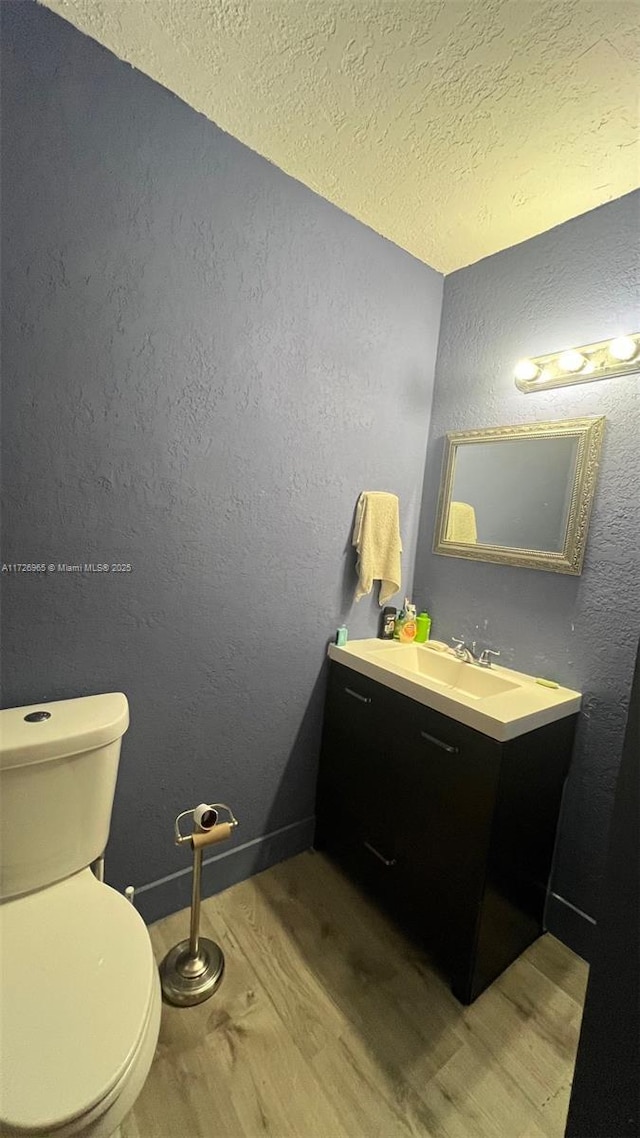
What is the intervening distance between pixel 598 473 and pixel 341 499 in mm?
869

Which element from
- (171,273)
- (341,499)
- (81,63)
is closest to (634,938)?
(341,499)

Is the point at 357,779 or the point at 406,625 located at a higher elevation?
the point at 406,625

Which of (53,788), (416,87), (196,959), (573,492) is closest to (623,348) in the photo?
(573,492)

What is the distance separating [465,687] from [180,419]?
1.38m

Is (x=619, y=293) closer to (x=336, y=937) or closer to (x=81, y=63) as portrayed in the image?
(x=81, y=63)

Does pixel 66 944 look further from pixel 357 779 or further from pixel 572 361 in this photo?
pixel 572 361

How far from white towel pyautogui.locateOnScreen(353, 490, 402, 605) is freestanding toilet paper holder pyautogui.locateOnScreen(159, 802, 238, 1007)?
94 cm

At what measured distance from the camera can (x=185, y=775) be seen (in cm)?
141

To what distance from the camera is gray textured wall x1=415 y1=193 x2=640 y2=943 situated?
52.6 inches

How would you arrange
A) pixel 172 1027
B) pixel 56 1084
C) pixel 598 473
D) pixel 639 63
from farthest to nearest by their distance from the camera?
pixel 598 473 < pixel 172 1027 < pixel 639 63 < pixel 56 1084

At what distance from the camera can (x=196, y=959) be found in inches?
49.9

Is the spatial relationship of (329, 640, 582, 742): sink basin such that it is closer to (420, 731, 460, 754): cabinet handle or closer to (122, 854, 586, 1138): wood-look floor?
(420, 731, 460, 754): cabinet handle

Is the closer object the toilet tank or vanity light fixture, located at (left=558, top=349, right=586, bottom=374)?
the toilet tank

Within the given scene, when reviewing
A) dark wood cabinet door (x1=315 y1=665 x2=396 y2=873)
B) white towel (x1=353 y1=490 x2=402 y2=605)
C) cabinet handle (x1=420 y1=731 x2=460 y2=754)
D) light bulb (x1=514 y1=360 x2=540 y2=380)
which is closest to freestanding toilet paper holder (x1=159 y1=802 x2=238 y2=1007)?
dark wood cabinet door (x1=315 y1=665 x2=396 y2=873)
